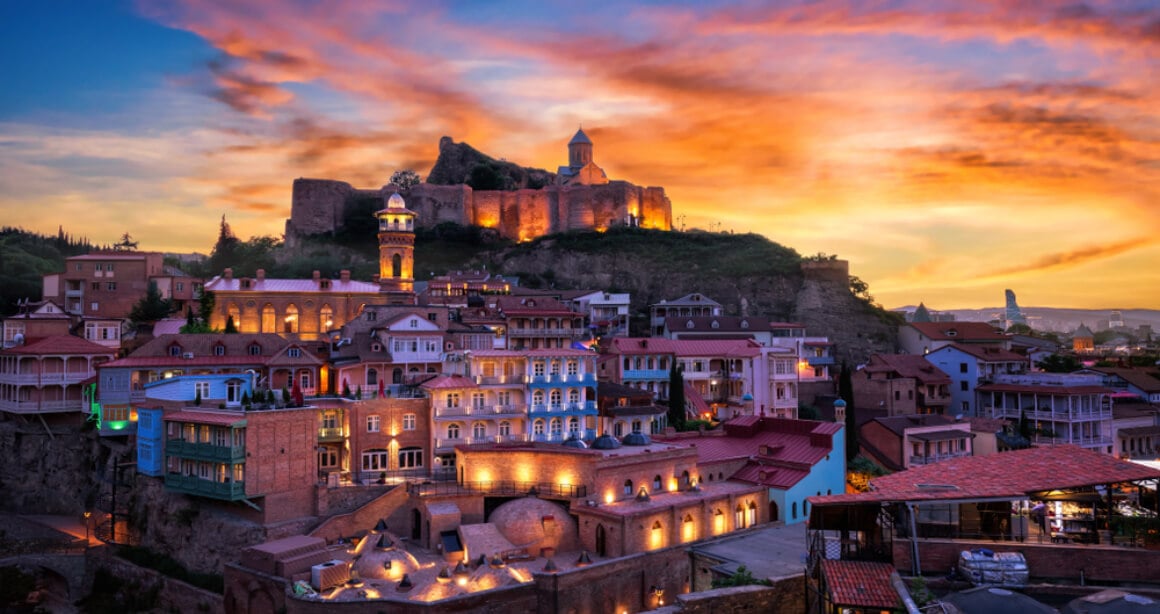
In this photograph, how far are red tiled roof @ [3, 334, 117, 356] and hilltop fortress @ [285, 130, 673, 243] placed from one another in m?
44.2

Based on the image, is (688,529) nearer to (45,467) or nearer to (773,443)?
(773,443)

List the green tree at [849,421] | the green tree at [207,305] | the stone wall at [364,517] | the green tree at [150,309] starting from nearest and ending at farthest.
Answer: the stone wall at [364,517] < the green tree at [849,421] < the green tree at [150,309] < the green tree at [207,305]

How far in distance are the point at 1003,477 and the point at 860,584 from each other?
187 inches

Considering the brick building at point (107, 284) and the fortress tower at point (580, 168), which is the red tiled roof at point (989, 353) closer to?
the fortress tower at point (580, 168)

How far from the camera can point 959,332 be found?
59.7 metres

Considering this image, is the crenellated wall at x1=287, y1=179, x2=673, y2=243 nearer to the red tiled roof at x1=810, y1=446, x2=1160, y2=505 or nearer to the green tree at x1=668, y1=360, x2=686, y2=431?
the green tree at x1=668, y1=360, x2=686, y2=431

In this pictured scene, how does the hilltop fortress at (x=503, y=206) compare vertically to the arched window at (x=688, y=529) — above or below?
above

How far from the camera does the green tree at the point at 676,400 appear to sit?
4362 cm

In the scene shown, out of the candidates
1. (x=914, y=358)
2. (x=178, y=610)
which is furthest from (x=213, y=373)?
(x=914, y=358)

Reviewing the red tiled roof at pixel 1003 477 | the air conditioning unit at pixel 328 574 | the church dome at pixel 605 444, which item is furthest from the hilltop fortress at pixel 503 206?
the red tiled roof at pixel 1003 477

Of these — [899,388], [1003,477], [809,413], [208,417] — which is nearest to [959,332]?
[899,388]

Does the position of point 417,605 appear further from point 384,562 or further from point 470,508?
point 470,508

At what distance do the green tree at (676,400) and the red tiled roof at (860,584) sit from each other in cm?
2793

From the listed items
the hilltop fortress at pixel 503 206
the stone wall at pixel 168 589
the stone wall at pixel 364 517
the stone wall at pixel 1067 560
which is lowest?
the stone wall at pixel 168 589
